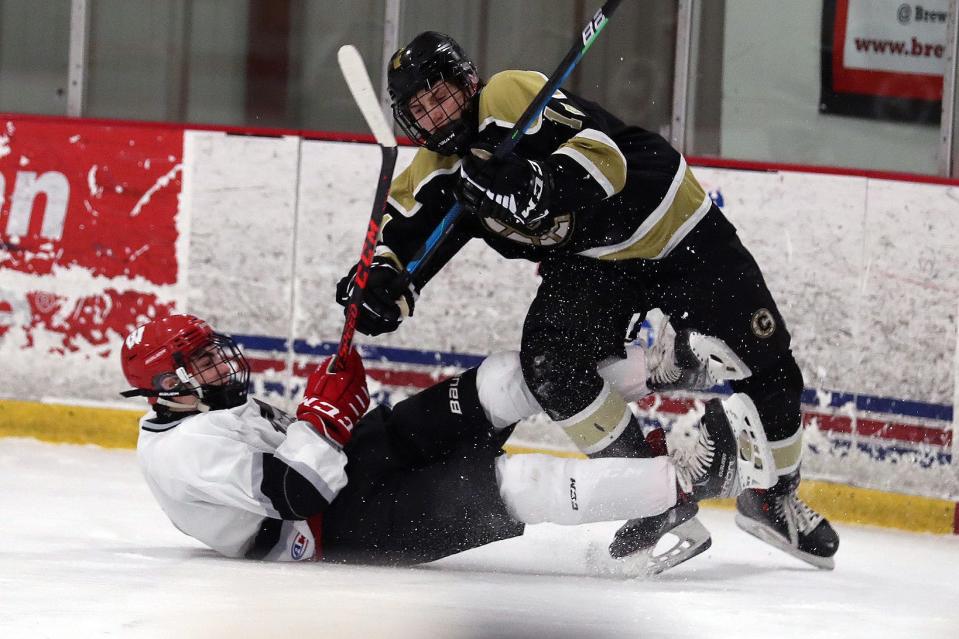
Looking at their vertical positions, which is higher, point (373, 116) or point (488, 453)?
point (373, 116)

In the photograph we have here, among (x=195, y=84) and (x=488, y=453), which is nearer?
(x=488, y=453)

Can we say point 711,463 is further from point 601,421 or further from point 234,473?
point 234,473

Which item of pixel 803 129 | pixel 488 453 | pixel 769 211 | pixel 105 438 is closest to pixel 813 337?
pixel 769 211

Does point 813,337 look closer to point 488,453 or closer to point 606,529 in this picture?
point 606,529

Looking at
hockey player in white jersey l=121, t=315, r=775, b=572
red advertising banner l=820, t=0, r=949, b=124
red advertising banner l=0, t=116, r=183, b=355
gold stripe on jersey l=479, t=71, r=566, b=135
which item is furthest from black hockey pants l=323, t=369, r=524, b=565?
red advertising banner l=820, t=0, r=949, b=124

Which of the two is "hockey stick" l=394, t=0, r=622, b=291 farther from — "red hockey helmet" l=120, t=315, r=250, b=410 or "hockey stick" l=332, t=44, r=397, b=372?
"red hockey helmet" l=120, t=315, r=250, b=410

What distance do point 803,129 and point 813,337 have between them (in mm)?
825

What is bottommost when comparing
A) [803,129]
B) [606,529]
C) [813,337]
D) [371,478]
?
[606,529]

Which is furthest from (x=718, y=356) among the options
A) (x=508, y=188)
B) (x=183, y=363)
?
(x=183, y=363)

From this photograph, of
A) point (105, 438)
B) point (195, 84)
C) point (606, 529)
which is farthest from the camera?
point (195, 84)

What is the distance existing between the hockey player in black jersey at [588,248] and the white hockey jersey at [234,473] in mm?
408

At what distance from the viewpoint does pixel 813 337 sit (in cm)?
366

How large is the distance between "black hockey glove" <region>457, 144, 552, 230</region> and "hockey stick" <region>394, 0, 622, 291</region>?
0.12 feet

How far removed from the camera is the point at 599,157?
2.43 metres
